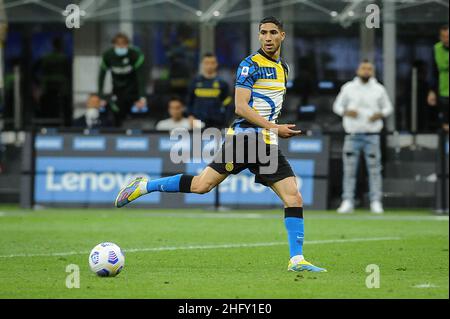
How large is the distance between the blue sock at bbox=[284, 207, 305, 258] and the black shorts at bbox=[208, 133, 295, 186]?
329 millimetres

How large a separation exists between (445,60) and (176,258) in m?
9.09

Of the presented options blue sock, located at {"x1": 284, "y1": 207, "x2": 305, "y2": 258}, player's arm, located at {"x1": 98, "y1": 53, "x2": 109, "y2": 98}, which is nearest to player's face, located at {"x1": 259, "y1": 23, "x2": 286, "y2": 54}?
blue sock, located at {"x1": 284, "y1": 207, "x2": 305, "y2": 258}

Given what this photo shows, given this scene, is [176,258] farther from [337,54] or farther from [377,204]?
[337,54]

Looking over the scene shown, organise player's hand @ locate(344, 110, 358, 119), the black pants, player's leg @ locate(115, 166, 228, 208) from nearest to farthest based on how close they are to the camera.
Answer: player's leg @ locate(115, 166, 228, 208), player's hand @ locate(344, 110, 358, 119), the black pants

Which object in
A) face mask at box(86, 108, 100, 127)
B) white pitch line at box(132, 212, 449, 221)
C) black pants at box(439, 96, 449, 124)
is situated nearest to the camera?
white pitch line at box(132, 212, 449, 221)

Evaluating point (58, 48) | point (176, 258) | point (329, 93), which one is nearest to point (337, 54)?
point (329, 93)

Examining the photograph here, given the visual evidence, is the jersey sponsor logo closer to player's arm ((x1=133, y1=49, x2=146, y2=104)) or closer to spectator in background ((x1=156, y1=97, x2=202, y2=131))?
spectator in background ((x1=156, y1=97, x2=202, y2=131))

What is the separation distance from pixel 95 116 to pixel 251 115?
11174 mm

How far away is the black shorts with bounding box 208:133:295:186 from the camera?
10.4 metres

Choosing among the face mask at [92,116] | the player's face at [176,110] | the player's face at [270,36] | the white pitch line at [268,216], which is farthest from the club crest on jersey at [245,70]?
the face mask at [92,116]

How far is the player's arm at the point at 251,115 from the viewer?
10.1 metres

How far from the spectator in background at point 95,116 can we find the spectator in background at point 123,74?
12.1 inches

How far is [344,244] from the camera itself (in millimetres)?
13180

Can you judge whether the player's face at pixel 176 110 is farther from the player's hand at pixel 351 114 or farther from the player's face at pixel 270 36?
the player's face at pixel 270 36
